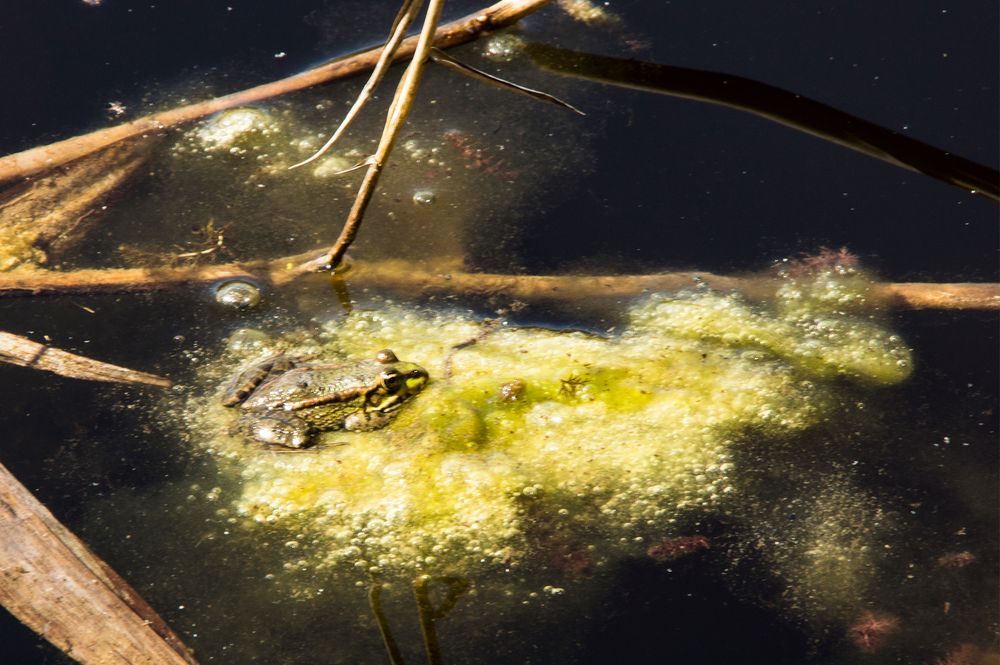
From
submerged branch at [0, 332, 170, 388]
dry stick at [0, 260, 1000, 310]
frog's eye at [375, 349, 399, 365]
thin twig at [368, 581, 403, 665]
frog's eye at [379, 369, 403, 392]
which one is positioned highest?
dry stick at [0, 260, 1000, 310]

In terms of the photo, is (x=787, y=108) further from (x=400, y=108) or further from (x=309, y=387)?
(x=309, y=387)

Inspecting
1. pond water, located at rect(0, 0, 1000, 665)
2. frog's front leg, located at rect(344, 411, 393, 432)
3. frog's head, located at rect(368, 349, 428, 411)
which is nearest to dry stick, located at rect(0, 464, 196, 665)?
pond water, located at rect(0, 0, 1000, 665)

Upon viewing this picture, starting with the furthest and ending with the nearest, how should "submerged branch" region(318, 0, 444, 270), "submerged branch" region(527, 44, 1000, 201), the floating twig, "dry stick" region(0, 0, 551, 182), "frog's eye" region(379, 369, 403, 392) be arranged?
"dry stick" region(0, 0, 551, 182) < "submerged branch" region(527, 44, 1000, 201) < the floating twig < "frog's eye" region(379, 369, 403, 392) < "submerged branch" region(318, 0, 444, 270)

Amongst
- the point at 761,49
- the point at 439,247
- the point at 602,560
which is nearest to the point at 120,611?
the point at 602,560

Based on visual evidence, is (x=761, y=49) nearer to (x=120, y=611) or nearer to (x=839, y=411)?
(x=839, y=411)

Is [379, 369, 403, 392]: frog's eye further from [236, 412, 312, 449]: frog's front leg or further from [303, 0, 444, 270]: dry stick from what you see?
[303, 0, 444, 270]: dry stick

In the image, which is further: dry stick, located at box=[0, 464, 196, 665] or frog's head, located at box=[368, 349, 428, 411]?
frog's head, located at box=[368, 349, 428, 411]
